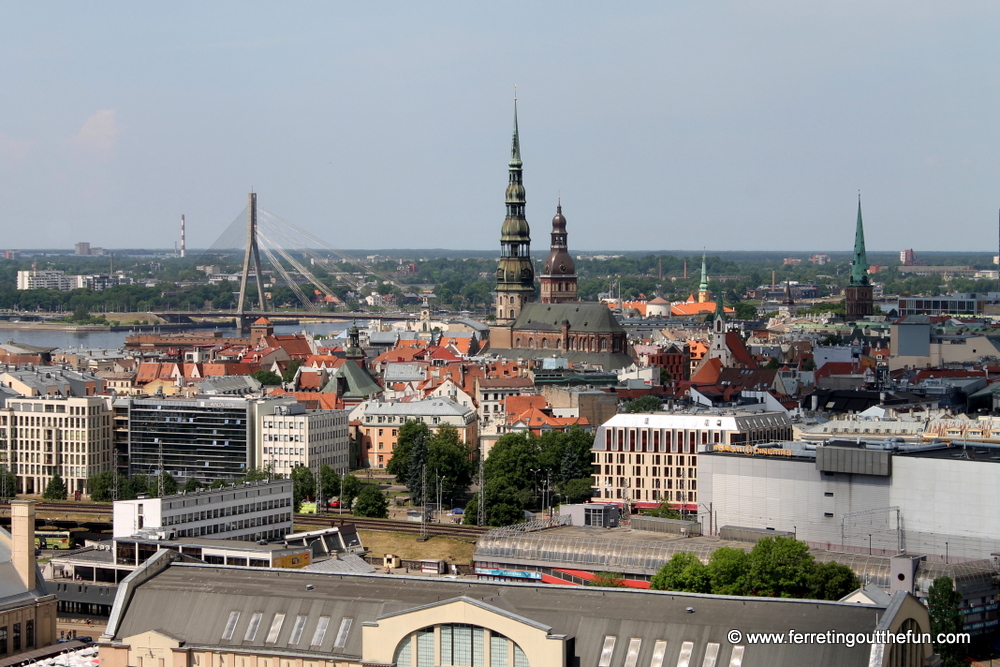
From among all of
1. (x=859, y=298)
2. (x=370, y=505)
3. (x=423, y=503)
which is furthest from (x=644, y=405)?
(x=859, y=298)

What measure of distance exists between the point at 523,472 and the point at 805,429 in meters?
8.68

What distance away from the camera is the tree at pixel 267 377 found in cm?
7818

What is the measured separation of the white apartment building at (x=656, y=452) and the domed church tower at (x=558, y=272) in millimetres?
42155

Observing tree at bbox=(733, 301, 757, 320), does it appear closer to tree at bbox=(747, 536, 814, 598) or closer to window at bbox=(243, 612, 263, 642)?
tree at bbox=(747, 536, 814, 598)

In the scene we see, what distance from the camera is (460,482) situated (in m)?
52.0

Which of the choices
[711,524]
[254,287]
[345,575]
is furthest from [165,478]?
[254,287]

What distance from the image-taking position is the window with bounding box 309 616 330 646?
80.7 feet

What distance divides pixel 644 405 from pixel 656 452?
11482 mm

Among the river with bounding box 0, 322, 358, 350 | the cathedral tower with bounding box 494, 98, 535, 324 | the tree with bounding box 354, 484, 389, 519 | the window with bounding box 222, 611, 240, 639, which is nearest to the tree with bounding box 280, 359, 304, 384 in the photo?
the cathedral tower with bounding box 494, 98, 535, 324

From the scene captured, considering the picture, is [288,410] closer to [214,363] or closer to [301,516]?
[301,516]

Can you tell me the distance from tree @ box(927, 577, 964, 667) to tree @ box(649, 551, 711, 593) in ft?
12.8

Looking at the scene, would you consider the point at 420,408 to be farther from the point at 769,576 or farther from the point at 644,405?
the point at 769,576

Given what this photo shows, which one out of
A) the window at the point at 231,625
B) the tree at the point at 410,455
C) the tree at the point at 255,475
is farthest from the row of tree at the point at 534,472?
the window at the point at 231,625

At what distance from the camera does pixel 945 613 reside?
31.4 m
